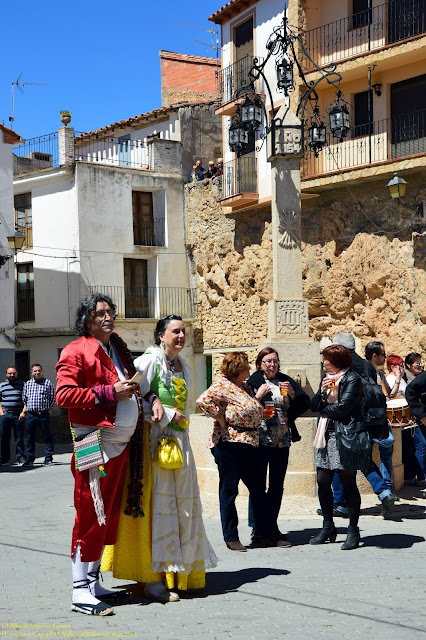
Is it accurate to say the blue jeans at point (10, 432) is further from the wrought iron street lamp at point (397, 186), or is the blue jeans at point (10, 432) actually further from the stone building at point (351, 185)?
the wrought iron street lamp at point (397, 186)

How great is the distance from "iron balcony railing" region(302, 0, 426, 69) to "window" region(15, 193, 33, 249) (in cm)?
1182

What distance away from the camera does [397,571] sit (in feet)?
23.3

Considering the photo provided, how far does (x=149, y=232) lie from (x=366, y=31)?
11.6 metres

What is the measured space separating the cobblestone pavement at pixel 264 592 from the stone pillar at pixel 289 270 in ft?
8.42

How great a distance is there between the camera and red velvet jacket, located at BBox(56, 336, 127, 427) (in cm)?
580

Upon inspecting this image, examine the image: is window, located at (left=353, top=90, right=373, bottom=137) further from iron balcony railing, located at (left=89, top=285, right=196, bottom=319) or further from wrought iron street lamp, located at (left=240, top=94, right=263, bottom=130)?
wrought iron street lamp, located at (left=240, top=94, right=263, bottom=130)

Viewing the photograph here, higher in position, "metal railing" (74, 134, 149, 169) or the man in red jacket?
"metal railing" (74, 134, 149, 169)

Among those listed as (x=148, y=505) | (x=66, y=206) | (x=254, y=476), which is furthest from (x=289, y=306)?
(x=66, y=206)

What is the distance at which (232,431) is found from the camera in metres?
8.08

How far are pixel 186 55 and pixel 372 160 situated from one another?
1717 cm

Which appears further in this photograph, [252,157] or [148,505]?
[252,157]

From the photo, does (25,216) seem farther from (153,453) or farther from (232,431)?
(153,453)

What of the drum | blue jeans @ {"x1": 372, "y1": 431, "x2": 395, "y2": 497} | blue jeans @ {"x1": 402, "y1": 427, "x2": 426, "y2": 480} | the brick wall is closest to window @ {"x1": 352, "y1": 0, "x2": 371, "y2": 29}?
the brick wall

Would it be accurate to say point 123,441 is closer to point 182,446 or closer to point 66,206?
point 182,446
